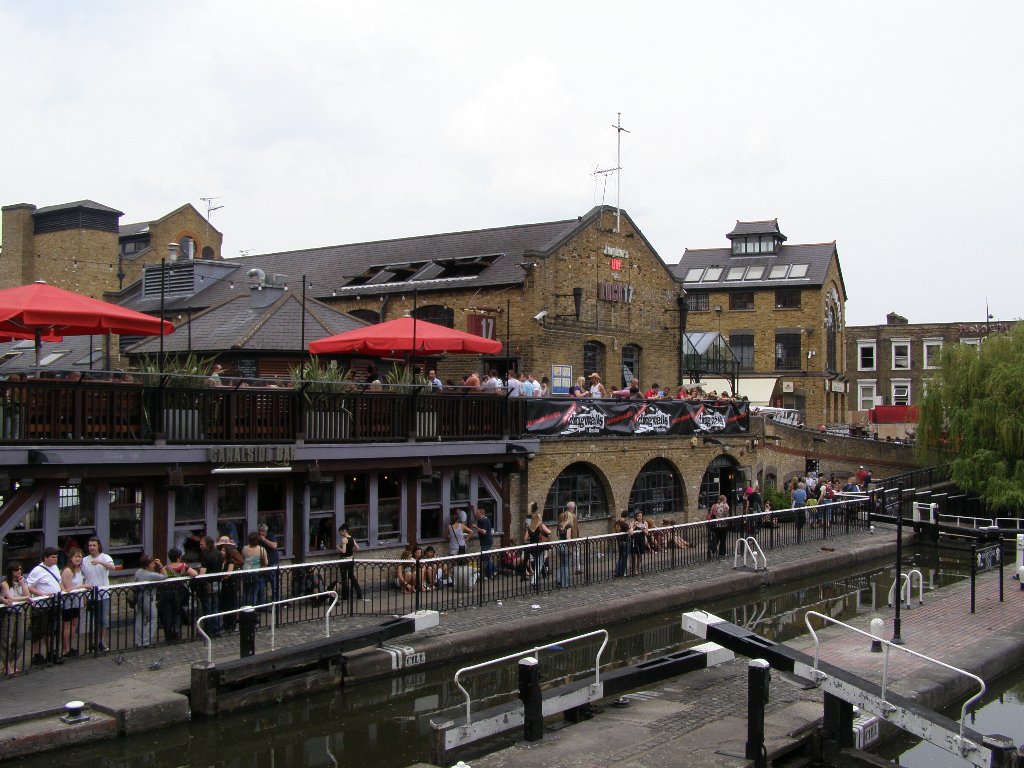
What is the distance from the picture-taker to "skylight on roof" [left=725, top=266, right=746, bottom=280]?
5266cm

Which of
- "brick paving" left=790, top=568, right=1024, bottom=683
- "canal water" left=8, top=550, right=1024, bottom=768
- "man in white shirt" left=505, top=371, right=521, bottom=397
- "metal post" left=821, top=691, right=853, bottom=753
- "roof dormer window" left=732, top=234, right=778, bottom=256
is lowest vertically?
"canal water" left=8, top=550, right=1024, bottom=768

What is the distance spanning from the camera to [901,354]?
59.5 metres

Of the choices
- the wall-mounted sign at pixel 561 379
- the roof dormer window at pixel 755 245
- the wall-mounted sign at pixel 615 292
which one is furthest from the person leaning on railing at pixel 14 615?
the roof dormer window at pixel 755 245

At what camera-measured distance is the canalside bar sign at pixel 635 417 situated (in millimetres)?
21969

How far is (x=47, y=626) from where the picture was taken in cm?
1215

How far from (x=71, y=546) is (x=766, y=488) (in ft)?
72.7

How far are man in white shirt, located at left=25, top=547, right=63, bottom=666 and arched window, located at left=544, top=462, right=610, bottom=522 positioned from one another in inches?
460

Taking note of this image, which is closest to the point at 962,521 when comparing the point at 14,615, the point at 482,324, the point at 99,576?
the point at 482,324

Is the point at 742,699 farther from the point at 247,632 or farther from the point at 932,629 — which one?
the point at 247,632

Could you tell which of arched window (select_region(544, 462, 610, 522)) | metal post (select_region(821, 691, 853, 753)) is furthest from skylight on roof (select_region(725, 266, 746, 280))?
metal post (select_region(821, 691, 853, 753))

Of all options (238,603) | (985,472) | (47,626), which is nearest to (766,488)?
(985,472)

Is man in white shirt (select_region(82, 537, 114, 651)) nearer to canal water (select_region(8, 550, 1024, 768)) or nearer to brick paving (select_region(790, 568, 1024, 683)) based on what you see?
canal water (select_region(8, 550, 1024, 768))

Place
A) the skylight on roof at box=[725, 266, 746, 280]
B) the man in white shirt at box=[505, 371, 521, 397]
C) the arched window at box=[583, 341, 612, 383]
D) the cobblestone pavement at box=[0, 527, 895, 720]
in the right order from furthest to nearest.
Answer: the skylight on roof at box=[725, 266, 746, 280] → the arched window at box=[583, 341, 612, 383] → the man in white shirt at box=[505, 371, 521, 397] → the cobblestone pavement at box=[0, 527, 895, 720]

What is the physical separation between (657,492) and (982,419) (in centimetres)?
1180
